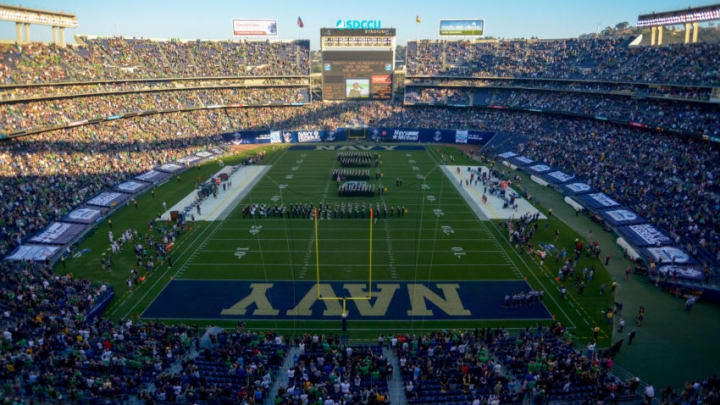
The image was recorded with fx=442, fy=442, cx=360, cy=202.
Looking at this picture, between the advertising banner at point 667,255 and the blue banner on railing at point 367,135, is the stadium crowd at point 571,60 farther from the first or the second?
the advertising banner at point 667,255

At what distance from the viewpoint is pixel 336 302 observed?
20.6 meters

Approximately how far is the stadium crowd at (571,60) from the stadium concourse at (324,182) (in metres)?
0.30

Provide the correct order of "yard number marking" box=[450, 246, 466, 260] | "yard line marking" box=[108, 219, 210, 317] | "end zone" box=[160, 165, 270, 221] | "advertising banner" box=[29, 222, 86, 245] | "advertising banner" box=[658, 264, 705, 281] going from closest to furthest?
"yard line marking" box=[108, 219, 210, 317], "advertising banner" box=[658, 264, 705, 281], "yard number marking" box=[450, 246, 466, 260], "advertising banner" box=[29, 222, 86, 245], "end zone" box=[160, 165, 270, 221]

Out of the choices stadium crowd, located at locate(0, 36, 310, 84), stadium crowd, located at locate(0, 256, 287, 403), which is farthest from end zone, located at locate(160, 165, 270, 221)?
stadium crowd, located at locate(0, 36, 310, 84)

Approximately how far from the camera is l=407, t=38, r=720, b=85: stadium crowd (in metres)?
39.7

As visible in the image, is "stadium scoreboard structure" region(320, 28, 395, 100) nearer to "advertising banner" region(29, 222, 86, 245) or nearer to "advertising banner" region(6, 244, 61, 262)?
"advertising banner" region(29, 222, 86, 245)

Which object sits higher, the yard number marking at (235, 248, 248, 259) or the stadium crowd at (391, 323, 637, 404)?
the yard number marking at (235, 248, 248, 259)

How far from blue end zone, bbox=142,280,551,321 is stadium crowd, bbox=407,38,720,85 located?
29.3m

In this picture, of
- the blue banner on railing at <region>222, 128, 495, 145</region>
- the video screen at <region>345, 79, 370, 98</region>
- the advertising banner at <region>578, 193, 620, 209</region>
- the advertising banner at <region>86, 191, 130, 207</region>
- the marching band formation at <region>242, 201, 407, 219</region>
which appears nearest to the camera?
the marching band formation at <region>242, 201, 407, 219</region>

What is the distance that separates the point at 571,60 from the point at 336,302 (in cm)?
5070

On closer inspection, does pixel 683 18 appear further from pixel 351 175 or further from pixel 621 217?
pixel 351 175

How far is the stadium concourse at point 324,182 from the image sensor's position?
45.0ft

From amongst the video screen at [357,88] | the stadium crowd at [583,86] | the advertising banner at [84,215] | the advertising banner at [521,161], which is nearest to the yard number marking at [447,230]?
the advertising banner at [521,161]

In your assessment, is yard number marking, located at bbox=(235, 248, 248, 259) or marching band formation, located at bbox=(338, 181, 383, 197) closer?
yard number marking, located at bbox=(235, 248, 248, 259)
